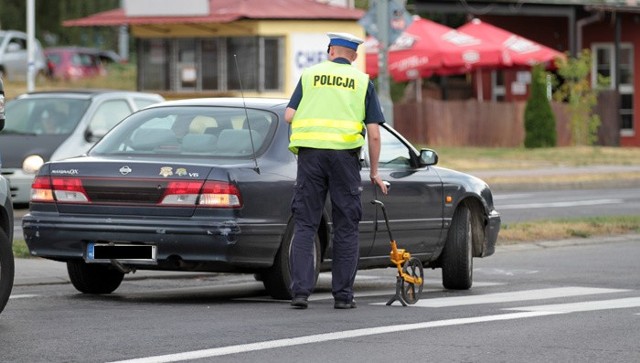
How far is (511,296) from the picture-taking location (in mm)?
11477

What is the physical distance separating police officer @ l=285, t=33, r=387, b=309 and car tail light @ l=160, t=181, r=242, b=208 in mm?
423

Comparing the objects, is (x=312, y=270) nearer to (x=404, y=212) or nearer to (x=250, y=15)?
(x=404, y=212)

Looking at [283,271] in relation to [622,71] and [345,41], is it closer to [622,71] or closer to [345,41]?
[345,41]

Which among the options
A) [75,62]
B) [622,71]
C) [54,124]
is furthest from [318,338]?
[75,62]

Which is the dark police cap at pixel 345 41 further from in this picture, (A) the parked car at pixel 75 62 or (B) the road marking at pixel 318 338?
(A) the parked car at pixel 75 62

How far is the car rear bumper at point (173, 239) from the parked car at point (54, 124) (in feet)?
29.6

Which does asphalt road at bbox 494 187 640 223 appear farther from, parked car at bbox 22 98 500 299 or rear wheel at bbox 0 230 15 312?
rear wheel at bbox 0 230 15 312

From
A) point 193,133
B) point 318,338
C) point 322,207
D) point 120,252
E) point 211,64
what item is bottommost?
point 318,338

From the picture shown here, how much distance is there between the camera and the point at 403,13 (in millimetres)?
26047

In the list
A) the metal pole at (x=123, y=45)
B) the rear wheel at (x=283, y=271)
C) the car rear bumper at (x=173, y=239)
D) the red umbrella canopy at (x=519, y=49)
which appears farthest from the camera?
the metal pole at (x=123, y=45)

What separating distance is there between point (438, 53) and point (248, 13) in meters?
4.88

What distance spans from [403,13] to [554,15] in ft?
64.2

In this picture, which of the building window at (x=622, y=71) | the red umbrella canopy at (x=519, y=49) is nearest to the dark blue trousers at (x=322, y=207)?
the red umbrella canopy at (x=519, y=49)

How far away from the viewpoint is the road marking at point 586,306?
1037 cm
